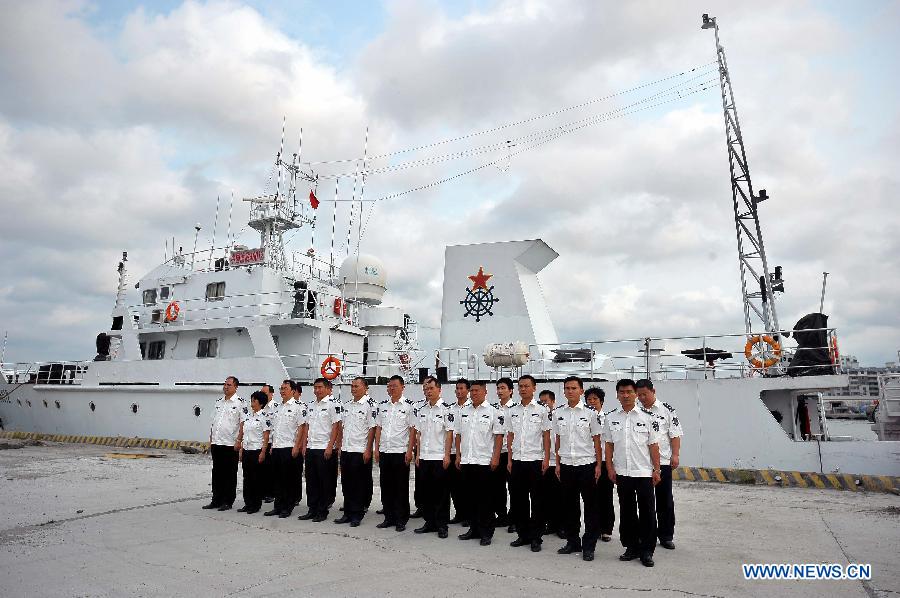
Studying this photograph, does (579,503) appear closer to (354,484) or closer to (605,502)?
(605,502)

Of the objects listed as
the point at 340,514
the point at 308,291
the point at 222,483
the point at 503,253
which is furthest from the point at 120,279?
the point at 340,514

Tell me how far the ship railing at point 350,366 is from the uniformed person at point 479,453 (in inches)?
293

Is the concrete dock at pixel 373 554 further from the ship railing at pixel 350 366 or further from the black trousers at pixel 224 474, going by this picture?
the ship railing at pixel 350 366

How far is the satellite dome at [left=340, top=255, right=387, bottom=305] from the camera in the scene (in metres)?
18.8

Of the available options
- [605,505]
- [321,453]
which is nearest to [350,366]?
[321,453]

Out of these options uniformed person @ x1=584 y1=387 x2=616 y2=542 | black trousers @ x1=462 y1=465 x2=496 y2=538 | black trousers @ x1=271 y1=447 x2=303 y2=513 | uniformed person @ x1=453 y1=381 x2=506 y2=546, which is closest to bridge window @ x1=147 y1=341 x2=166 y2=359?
black trousers @ x1=271 y1=447 x2=303 y2=513

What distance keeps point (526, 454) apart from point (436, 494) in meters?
1.10

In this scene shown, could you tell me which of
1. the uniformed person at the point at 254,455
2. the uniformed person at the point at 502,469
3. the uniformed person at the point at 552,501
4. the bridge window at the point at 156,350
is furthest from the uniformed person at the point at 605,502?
the bridge window at the point at 156,350

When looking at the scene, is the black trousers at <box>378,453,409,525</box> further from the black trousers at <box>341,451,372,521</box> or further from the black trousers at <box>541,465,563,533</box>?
the black trousers at <box>541,465,563,533</box>

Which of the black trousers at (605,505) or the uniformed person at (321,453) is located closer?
the black trousers at (605,505)

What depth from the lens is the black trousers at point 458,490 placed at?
20.5ft

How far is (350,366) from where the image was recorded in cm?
1577

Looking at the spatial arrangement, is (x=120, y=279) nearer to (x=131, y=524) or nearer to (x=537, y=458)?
(x=131, y=524)

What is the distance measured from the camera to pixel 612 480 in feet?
17.5
